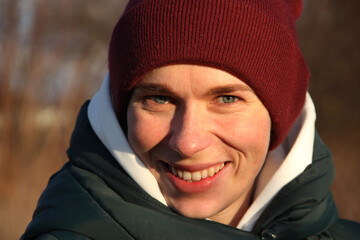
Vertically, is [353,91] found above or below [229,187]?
above

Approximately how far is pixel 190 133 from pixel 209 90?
0.62 ft

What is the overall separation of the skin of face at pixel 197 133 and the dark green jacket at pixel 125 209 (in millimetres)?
108

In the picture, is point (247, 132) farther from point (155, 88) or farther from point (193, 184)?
point (155, 88)

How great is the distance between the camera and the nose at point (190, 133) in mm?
1778

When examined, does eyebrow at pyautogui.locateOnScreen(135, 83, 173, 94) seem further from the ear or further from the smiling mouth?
the ear

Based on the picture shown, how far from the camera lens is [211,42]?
6.02ft

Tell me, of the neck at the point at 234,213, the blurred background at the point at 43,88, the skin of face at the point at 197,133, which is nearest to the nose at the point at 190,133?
the skin of face at the point at 197,133

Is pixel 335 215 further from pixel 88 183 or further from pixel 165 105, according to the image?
pixel 88 183

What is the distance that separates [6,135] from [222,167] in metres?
4.23

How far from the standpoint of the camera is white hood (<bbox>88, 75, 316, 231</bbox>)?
1974 millimetres

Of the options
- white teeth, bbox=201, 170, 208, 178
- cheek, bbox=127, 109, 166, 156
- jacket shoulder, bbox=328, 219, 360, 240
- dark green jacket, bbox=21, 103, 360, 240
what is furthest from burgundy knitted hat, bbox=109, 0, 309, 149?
jacket shoulder, bbox=328, 219, 360, 240

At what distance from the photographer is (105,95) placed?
86.6 inches

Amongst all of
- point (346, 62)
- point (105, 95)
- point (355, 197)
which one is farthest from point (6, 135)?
point (346, 62)

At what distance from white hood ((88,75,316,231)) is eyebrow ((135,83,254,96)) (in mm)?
271
